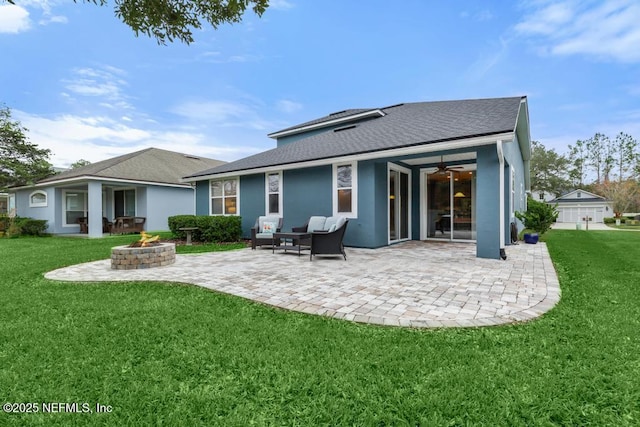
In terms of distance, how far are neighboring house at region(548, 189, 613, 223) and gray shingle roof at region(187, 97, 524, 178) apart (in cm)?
3143

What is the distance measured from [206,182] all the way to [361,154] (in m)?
8.15

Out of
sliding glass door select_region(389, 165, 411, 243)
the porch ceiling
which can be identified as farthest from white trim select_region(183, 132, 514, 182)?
the porch ceiling

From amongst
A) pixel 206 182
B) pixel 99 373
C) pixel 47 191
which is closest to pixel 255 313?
pixel 99 373

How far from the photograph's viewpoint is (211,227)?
11.0 metres

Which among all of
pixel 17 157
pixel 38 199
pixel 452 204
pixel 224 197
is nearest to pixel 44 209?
pixel 38 199

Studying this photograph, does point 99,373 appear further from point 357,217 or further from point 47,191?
point 47,191

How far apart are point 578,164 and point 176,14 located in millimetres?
53893

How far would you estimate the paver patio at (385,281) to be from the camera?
3.52 meters

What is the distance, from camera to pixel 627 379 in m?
2.16

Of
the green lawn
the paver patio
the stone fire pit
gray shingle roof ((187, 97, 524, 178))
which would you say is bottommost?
the green lawn

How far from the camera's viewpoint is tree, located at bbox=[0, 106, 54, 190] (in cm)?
1625

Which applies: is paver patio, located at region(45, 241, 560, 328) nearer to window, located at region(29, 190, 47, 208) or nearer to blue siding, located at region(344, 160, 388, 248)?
blue siding, located at region(344, 160, 388, 248)

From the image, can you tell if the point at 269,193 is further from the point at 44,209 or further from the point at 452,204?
the point at 44,209

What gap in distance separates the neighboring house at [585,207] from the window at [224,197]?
3702 cm
